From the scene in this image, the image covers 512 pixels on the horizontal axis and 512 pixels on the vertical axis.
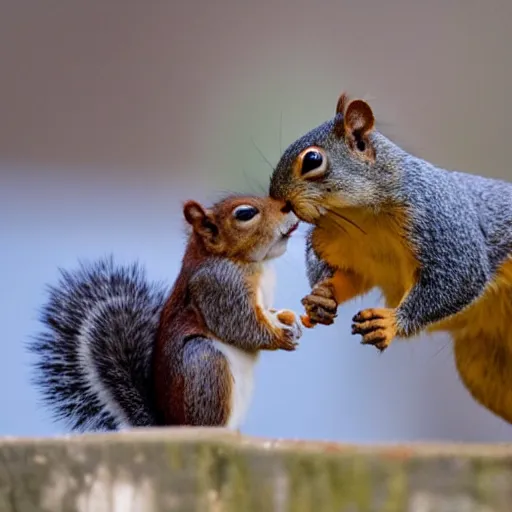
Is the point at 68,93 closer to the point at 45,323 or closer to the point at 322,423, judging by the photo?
the point at 45,323

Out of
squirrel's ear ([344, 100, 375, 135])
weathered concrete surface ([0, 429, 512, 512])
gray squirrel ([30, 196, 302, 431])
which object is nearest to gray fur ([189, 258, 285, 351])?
gray squirrel ([30, 196, 302, 431])

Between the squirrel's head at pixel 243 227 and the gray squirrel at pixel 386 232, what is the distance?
4 cm

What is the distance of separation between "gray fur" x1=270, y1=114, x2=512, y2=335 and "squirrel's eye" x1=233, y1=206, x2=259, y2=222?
0.09m

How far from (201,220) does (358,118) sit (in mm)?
224

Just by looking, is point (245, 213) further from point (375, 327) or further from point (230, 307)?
point (375, 327)

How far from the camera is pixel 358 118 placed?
2.56 ft

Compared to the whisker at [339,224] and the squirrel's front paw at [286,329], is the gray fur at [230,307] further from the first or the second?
the whisker at [339,224]

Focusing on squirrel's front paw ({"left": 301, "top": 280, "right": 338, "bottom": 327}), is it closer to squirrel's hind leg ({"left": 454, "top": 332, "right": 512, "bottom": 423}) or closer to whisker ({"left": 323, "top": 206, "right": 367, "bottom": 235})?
whisker ({"left": 323, "top": 206, "right": 367, "bottom": 235})

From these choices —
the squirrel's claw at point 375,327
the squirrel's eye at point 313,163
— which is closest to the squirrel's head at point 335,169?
the squirrel's eye at point 313,163

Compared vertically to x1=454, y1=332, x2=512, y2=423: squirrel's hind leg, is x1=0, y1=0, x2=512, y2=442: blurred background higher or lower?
higher

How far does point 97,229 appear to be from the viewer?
1214 mm

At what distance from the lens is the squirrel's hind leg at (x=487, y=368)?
94 centimetres

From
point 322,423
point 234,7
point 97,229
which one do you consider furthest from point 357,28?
point 322,423

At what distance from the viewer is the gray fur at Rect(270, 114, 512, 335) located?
0.76m
